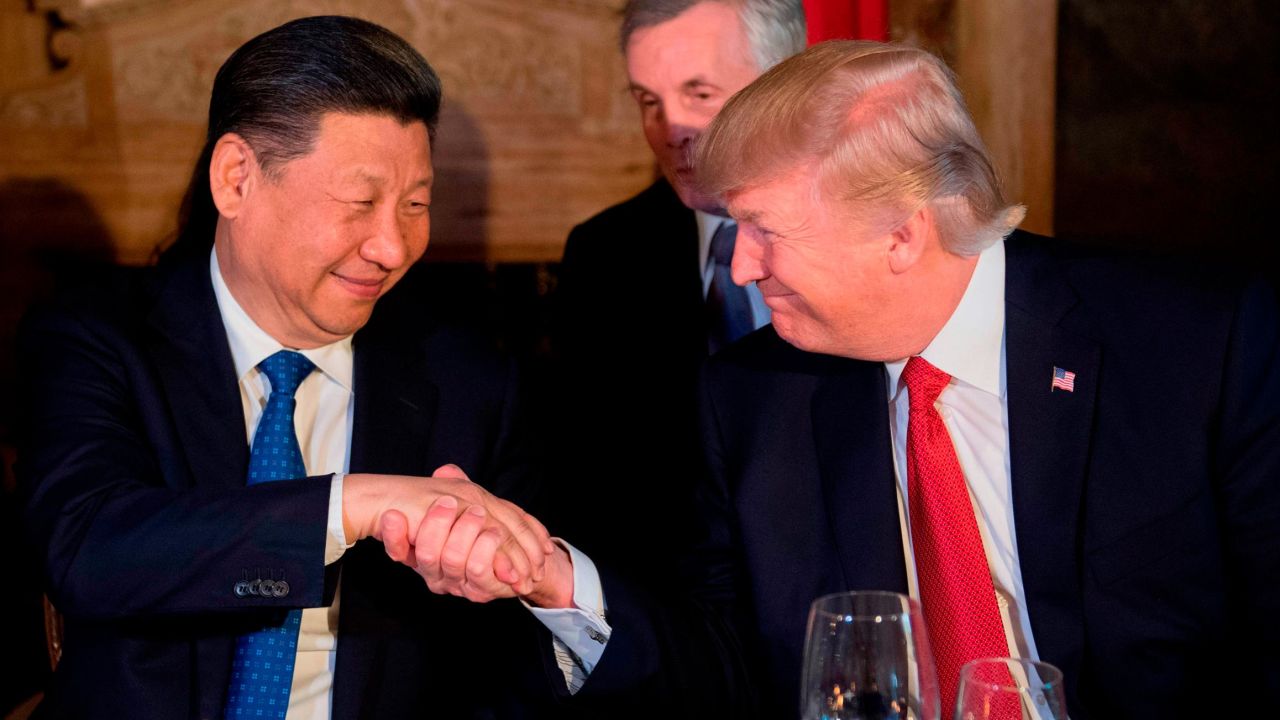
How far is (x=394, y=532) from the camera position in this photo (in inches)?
64.3

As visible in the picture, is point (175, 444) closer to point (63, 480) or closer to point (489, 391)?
point (63, 480)

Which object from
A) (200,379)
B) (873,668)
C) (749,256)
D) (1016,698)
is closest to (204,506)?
(200,379)

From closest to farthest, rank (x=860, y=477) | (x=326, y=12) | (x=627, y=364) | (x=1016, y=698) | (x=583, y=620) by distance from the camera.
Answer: (x=1016, y=698) → (x=583, y=620) → (x=860, y=477) → (x=627, y=364) → (x=326, y=12)

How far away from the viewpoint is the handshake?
1645 millimetres

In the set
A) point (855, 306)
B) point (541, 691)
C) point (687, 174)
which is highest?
point (687, 174)

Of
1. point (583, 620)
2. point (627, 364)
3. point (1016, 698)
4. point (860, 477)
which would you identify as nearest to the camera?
point (1016, 698)

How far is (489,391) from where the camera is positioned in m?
2.15

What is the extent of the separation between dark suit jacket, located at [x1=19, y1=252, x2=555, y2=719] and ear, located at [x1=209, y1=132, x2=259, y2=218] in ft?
0.51

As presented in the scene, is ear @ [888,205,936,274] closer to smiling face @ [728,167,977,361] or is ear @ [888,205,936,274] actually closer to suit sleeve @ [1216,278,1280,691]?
smiling face @ [728,167,977,361]

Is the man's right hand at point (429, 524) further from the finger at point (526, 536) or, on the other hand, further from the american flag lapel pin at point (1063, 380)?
the american flag lapel pin at point (1063, 380)

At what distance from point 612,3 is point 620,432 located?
1197 millimetres

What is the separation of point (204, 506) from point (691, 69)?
124 centimetres

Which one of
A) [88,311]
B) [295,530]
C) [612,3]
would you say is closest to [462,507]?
[295,530]

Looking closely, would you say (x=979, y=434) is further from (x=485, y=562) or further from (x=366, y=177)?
(x=366, y=177)
